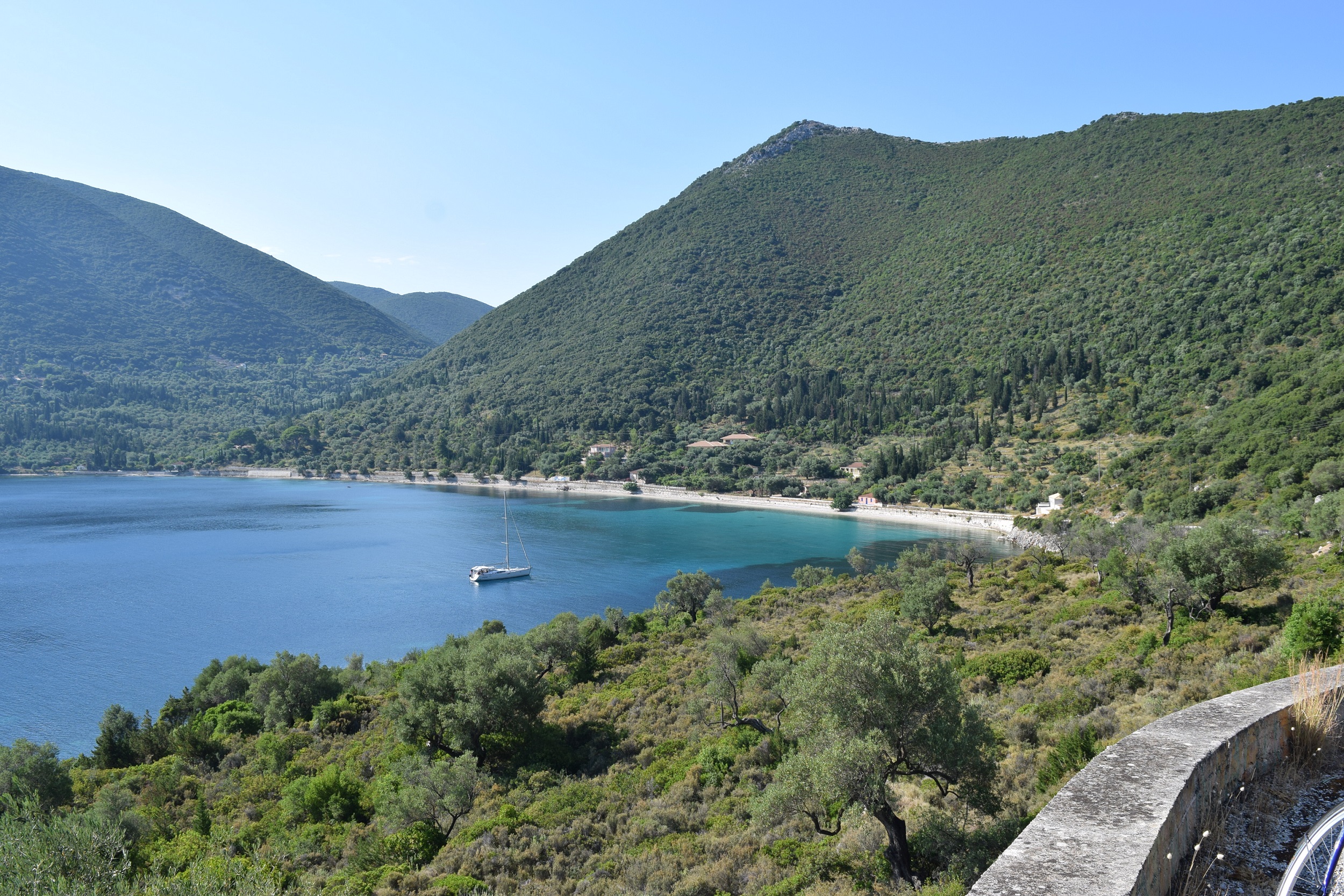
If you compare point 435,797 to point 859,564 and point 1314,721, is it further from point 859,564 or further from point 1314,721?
point 859,564

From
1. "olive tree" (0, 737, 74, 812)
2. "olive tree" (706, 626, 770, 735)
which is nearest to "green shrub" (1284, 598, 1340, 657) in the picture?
"olive tree" (706, 626, 770, 735)

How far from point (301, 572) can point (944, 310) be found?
346 feet

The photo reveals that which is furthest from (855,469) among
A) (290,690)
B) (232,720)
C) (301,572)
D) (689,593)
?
(232,720)

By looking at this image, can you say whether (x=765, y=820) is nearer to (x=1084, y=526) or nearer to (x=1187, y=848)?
(x=1187, y=848)

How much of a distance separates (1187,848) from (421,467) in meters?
138

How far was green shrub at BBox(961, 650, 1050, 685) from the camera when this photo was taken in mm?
18109

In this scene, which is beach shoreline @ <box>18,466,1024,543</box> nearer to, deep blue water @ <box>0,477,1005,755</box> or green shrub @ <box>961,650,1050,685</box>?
deep blue water @ <box>0,477,1005,755</box>

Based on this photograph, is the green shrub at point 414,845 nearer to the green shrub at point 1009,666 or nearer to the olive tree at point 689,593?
the green shrub at point 1009,666

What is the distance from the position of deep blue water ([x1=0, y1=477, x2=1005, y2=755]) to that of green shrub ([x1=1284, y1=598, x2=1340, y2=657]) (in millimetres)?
36697

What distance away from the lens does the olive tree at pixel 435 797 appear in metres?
14.9

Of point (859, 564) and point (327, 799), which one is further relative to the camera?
point (859, 564)

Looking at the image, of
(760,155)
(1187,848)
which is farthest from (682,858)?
(760,155)

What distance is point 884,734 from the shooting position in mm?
9234

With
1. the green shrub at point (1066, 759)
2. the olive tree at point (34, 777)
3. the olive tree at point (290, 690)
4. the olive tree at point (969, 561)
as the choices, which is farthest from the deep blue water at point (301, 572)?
the green shrub at point (1066, 759)
